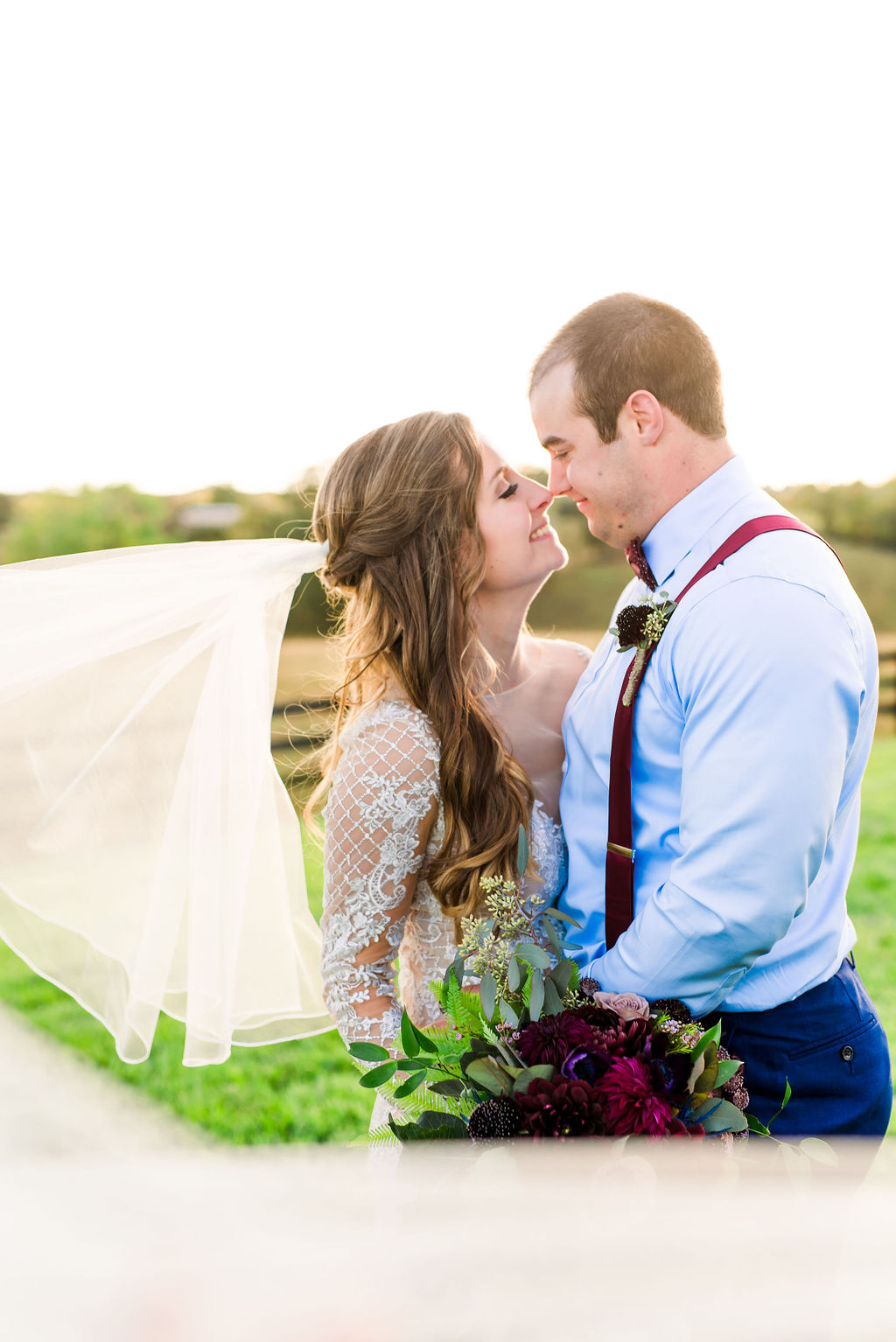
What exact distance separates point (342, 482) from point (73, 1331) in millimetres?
2318

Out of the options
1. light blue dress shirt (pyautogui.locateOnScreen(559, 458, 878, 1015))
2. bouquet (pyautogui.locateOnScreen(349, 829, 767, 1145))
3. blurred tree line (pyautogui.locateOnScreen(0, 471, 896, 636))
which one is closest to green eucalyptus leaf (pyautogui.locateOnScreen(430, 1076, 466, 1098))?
bouquet (pyautogui.locateOnScreen(349, 829, 767, 1145))

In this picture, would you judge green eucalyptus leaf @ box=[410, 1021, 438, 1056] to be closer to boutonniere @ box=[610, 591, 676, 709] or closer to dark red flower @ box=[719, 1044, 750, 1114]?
dark red flower @ box=[719, 1044, 750, 1114]

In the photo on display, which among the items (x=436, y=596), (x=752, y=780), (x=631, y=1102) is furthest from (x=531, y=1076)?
(x=436, y=596)

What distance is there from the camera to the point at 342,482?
9.19 ft

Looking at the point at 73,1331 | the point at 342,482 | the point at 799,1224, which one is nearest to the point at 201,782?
the point at 342,482

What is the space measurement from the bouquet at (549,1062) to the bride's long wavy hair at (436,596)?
422mm

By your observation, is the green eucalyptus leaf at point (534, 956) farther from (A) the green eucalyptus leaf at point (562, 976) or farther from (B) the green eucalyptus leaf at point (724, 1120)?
(B) the green eucalyptus leaf at point (724, 1120)

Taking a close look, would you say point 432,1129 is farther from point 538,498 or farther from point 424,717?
point 538,498

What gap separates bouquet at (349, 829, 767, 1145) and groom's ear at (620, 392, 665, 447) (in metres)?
1.22

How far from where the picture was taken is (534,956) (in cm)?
202

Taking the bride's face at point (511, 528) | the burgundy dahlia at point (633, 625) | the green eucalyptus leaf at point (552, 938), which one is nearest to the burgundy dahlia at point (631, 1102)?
the green eucalyptus leaf at point (552, 938)

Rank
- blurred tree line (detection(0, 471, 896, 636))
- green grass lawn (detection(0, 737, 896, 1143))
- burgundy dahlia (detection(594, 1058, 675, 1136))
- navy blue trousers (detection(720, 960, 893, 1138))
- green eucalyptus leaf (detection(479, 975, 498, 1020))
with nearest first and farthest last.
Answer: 1. burgundy dahlia (detection(594, 1058, 675, 1136))
2. green eucalyptus leaf (detection(479, 975, 498, 1020))
3. navy blue trousers (detection(720, 960, 893, 1138))
4. green grass lawn (detection(0, 737, 896, 1143))
5. blurred tree line (detection(0, 471, 896, 636))

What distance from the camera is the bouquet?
1706 mm

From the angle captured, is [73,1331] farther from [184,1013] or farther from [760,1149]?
[184,1013]
